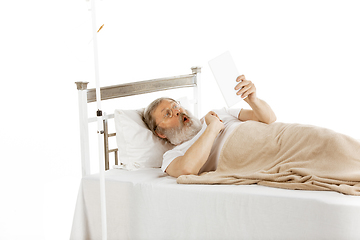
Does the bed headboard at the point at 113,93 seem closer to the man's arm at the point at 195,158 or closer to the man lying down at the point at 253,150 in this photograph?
the man lying down at the point at 253,150

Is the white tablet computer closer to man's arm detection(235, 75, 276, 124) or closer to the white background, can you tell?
man's arm detection(235, 75, 276, 124)

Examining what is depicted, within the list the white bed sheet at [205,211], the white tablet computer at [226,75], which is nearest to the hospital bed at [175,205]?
the white bed sheet at [205,211]

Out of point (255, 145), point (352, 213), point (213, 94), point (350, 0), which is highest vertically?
point (350, 0)

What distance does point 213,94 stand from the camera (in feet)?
10.8

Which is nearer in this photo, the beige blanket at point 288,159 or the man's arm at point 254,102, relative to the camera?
the beige blanket at point 288,159

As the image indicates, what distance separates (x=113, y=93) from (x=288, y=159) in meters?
1.22

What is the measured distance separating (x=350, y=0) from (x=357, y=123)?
95cm

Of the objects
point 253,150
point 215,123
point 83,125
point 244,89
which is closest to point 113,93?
point 83,125

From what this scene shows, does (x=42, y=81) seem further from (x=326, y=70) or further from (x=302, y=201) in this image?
(x=326, y=70)

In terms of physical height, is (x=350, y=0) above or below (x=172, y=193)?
above

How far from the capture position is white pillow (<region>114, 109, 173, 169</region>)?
7.50 feet

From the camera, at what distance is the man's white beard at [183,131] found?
2240 millimetres

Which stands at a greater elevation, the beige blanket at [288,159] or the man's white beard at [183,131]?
the man's white beard at [183,131]

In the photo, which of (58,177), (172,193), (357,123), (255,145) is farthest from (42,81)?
(357,123)
